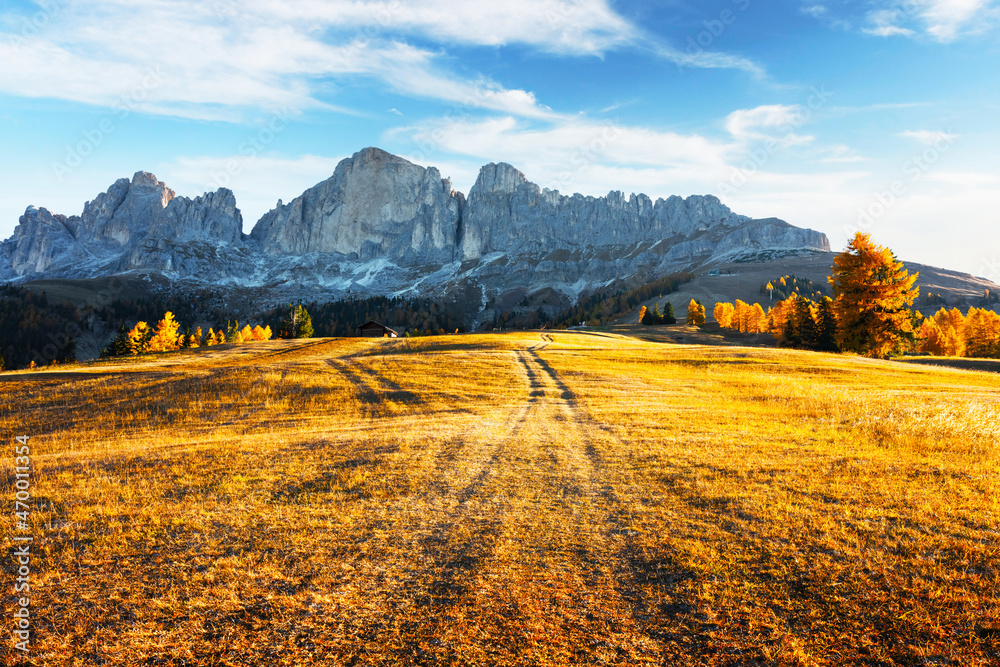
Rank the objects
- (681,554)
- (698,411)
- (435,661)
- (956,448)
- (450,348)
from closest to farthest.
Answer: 1. (435,661)
2. (681,554)
3. (956,448)
4. (698,411)
5. (450,348)

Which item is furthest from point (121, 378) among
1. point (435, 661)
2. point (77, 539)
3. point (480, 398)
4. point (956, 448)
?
point (956, 448)

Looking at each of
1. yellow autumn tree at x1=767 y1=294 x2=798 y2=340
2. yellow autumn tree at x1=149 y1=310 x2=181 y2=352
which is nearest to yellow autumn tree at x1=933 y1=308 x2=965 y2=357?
yellow autumn tree at x1=767 y1=294 x2=798 y2=340

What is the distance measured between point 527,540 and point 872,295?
179 feet

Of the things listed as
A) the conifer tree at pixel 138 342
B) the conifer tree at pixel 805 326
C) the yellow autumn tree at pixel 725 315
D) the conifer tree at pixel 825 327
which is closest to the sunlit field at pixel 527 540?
the conifer tree at pixel 825 327

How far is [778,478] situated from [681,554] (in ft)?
19.0

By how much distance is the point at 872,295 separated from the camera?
47.0 meters

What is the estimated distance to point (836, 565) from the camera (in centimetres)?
775

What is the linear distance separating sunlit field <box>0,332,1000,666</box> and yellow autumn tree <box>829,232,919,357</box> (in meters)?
30.5

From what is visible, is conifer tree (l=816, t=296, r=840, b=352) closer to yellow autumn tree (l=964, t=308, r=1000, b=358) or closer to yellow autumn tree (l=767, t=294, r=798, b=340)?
yellow autumn tree (l=767, t=294, r=798, b=340)

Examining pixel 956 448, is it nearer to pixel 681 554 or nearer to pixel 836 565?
pixel 836 565

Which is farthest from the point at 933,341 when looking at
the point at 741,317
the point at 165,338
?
the point at 165,338

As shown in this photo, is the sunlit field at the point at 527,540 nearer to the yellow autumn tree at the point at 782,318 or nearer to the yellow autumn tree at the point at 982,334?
the yellow autumn tree at the point at 782,318

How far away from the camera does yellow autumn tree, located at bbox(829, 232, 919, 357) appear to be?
46.4 meters

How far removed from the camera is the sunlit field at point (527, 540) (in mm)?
6188
